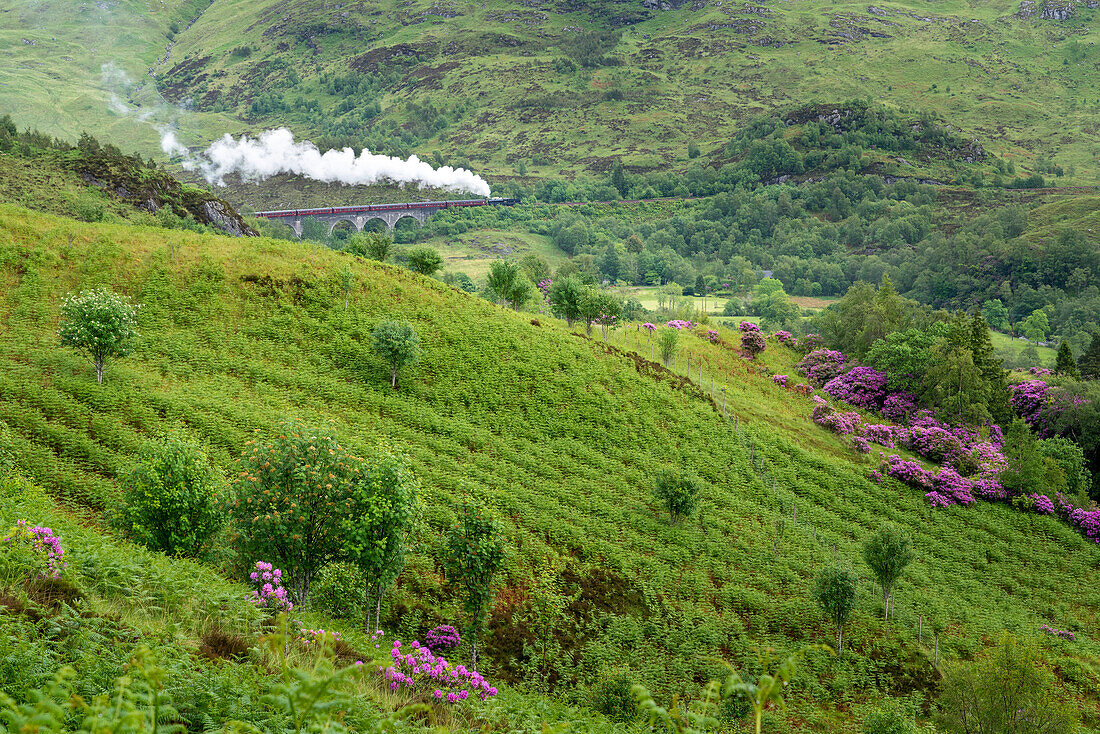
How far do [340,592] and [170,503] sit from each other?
615 cm

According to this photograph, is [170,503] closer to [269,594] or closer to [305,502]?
[305,502]

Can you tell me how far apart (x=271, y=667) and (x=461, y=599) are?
1428cm

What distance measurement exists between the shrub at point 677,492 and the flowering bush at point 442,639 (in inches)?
547

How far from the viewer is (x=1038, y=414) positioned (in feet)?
165

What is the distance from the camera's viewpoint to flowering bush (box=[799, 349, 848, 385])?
199 feet

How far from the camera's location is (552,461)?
3416 cm

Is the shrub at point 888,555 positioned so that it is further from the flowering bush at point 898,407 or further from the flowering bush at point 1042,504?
the flowering bush at point 898,407

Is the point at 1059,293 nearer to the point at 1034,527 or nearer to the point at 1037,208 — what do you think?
the point at 1037,208

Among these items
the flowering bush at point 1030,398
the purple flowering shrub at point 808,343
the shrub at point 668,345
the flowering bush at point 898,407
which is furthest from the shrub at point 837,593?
the purple flowering shrub at point 808,343

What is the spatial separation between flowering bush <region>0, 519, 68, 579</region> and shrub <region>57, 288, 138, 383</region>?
59.1 ft

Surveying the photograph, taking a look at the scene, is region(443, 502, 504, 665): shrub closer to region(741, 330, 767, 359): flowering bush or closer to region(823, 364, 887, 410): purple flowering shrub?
region(823, 364, 887, 410): purple flowering shrub

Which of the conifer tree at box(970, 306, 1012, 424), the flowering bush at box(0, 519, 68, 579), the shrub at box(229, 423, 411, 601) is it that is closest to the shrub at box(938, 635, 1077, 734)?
the shrub at box(229, 423, 411, 601)

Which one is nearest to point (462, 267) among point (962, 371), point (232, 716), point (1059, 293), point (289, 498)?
point (962, 371)

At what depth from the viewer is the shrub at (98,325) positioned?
1029 inches
